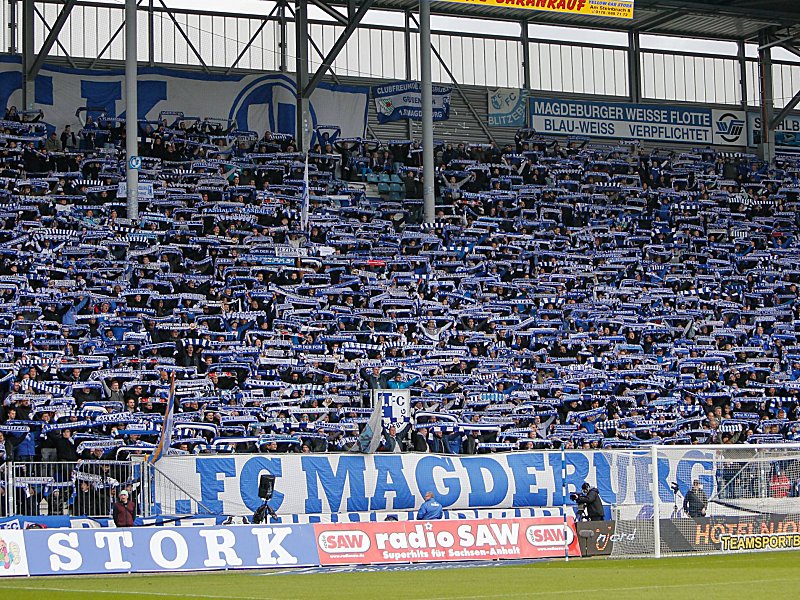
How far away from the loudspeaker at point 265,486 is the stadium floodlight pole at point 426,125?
13724 mm

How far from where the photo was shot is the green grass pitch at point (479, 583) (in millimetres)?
14297

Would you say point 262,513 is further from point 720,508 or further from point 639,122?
point 639,122

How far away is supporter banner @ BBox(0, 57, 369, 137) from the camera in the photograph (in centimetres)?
3775

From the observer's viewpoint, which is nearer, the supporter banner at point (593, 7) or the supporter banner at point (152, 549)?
the supporter banner at point (152, 549)

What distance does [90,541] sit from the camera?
18812 millimetres

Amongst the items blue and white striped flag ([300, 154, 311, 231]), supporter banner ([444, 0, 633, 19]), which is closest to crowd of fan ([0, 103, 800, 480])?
blue and white striped flag ([300, 154, 311, 231])

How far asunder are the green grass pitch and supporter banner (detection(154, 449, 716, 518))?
3405 millimetres

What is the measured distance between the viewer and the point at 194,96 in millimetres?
39750

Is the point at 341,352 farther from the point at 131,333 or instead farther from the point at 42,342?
the point at 42,342

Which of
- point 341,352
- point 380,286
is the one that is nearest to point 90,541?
point 341,352

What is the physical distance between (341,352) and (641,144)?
20.9 m

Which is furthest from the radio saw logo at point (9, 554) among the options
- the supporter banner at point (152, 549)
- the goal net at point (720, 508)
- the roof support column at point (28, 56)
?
the roof support column at point (28, 56)

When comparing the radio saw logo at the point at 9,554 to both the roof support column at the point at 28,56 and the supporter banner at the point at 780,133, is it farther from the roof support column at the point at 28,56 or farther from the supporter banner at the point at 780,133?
the supporter banner at the point at 780,133

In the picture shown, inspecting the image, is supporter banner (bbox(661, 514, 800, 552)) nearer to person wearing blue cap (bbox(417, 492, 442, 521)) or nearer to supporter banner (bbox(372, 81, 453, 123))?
person wearing blue cap (bbox(417, 492, 442, 521))
